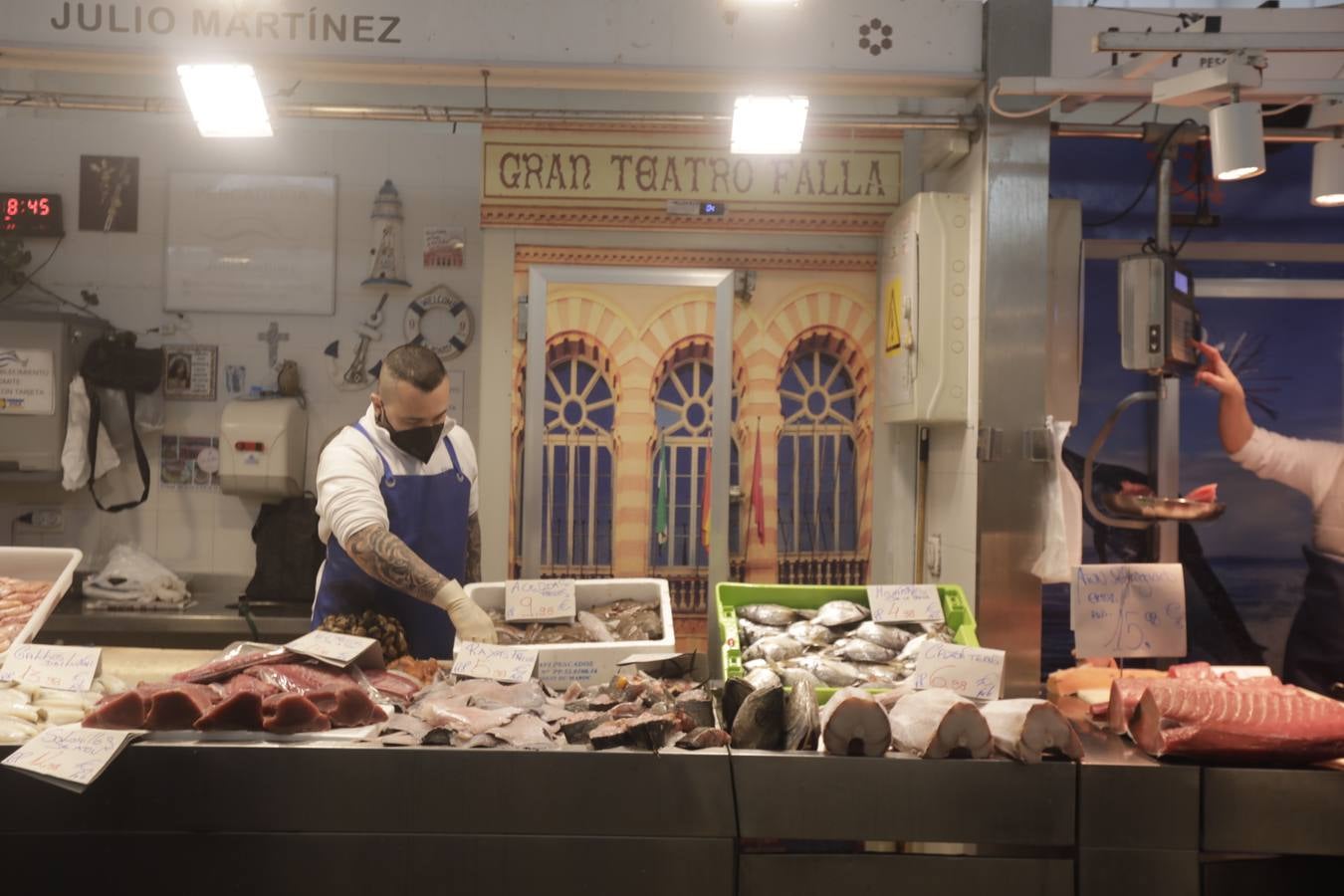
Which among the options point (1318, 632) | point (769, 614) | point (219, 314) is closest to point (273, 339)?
point (219, 314)

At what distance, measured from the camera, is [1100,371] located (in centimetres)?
492

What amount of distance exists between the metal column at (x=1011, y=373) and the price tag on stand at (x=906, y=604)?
739 mm

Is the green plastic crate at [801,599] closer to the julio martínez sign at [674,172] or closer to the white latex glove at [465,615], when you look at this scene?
the white latex glove at [465,615]

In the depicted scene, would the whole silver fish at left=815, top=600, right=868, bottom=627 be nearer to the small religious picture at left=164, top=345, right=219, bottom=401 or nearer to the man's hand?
the man's hand

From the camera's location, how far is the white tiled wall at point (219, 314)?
5.33 meters

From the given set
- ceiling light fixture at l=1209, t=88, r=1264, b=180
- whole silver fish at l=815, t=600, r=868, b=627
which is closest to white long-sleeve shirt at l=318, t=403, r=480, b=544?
whole silver fish at l=815, t=600, r=868, b=627

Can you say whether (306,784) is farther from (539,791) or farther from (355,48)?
(355,48)

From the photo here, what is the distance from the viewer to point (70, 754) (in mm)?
2023

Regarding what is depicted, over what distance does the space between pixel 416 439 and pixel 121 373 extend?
8.14 feet

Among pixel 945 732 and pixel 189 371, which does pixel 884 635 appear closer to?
pixel 945 732

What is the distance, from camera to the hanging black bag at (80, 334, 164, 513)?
Answer: 5109 mm

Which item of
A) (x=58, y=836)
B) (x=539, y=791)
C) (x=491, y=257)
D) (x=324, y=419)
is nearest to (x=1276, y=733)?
(x=539, y=791)

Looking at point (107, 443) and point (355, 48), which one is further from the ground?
point (355, 48)

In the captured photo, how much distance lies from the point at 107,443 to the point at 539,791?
4.07 metres
